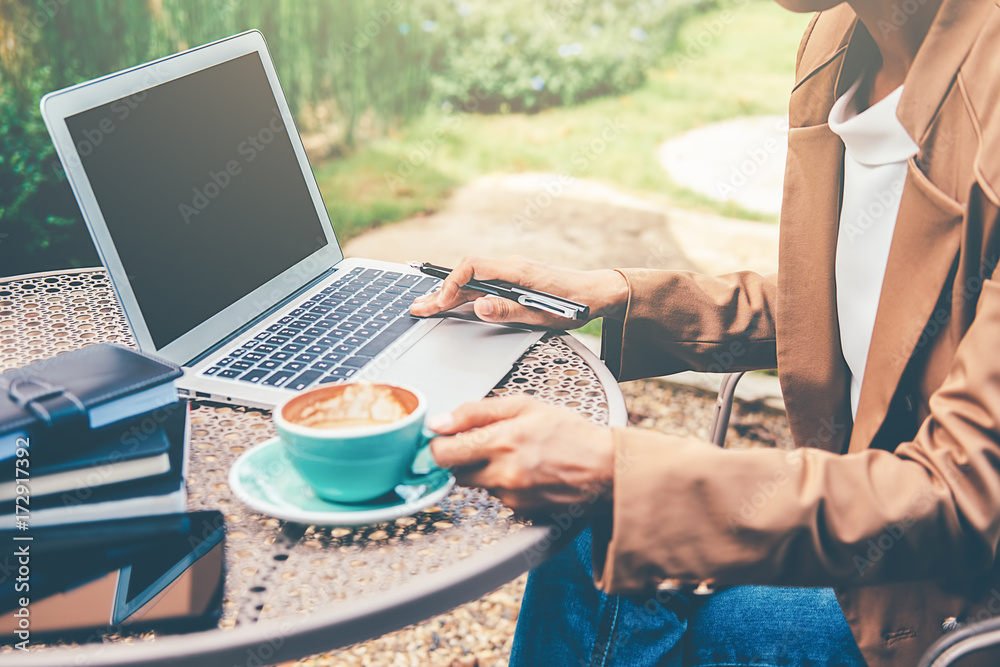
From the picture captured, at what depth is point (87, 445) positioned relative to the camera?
0.92m

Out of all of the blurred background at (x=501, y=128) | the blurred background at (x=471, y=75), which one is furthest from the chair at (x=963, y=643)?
the blurred background at (x=471, y=75)

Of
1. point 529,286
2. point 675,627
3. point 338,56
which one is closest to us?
point 675,627

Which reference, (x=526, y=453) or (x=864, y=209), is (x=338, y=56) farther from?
(x=526, y=453)

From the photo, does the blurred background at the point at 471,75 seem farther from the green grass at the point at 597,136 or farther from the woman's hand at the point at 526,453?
the woman's hand at the point at 526,453

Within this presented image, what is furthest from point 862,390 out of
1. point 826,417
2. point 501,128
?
point 501,128

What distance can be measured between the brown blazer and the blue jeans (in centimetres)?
9

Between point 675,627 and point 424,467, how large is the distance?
538 millimetres

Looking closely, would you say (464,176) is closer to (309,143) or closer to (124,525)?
(309,143)

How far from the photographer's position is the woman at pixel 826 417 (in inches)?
36.1

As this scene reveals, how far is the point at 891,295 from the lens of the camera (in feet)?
3.86

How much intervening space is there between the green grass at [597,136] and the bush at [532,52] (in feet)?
0.42

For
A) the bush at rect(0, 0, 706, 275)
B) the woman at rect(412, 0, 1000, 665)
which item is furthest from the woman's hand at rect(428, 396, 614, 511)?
the bush at rect(0, 0, 706, 275)

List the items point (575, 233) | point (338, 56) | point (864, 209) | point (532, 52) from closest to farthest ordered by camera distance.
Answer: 1. point (864, 209)
2. point (575, 233)
3. point (338, 56)
4. point (532, 52)

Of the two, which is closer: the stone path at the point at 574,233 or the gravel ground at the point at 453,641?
the gravel ground at the point at 453,641
